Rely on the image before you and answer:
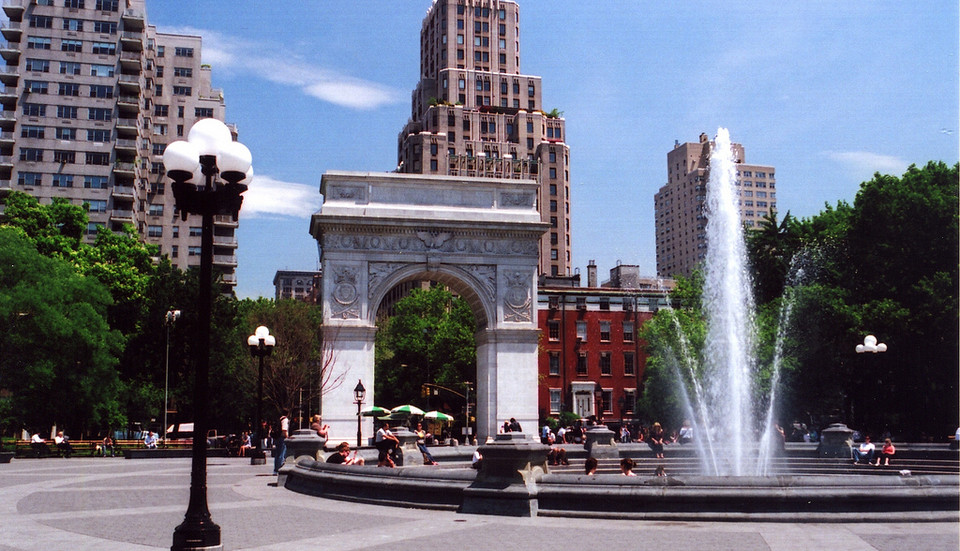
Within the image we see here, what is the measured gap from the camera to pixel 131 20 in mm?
77000

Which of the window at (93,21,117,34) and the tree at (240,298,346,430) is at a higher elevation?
the window at (93,21,117,34)

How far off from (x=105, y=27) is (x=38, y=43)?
5.63m

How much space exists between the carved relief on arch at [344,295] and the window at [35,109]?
47.4 metres

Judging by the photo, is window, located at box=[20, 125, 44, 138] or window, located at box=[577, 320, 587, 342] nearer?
window, located at box=[577, 320, 587, 342]

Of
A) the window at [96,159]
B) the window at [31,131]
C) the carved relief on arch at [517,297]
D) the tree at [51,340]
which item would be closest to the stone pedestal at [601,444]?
the carved relief on arch at [517,297]

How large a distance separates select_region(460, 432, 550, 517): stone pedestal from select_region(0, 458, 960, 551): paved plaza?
1.12 ft

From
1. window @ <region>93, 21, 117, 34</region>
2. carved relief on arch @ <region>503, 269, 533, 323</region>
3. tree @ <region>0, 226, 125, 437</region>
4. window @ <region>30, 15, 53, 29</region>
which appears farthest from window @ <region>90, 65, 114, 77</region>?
carved relief on arch @ <region>503, 269, 533, 323</region>

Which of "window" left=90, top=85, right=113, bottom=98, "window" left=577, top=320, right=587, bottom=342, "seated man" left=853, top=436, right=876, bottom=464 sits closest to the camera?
"seated man" left=853, top=436, right=876, bottom=464

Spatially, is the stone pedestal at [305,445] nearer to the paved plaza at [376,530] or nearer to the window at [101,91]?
the paved plaza at [376,530]

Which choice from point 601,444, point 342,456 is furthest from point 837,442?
point 342,456

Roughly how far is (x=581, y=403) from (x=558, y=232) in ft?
113

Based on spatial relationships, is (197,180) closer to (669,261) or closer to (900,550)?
(900,550)

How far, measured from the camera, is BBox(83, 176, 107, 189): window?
241 ft

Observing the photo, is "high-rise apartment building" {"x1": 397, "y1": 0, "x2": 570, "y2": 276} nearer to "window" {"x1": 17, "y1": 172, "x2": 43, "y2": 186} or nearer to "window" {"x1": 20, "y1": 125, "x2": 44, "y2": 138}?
"window" {"x1": 20, "y1": 125, "x2": 44, "y2": 138}
